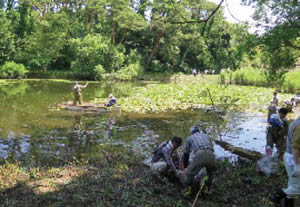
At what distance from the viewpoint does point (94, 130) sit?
12430mm

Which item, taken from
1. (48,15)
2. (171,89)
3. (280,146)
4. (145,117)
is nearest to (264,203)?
(280,146)

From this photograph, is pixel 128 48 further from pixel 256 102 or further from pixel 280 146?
pixel 280 146

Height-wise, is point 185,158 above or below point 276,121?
below

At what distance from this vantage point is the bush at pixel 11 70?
37094mm

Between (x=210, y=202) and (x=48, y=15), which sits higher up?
(x=48, y=15)

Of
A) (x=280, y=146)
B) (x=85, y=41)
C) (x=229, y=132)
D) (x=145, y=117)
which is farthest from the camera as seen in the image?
(x=85, y=41)

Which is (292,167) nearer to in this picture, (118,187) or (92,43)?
(118,187)

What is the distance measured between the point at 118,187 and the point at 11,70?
36.9m

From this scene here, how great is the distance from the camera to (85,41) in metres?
41.8

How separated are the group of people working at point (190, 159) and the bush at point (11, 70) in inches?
1433

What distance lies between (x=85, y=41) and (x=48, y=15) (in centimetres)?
727

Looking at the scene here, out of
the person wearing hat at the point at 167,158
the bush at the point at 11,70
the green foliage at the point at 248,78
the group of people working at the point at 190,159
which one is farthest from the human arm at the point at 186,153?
the bush at the point at 11,70

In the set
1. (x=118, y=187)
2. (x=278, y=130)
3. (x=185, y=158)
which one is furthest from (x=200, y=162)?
(x=278, y=130)

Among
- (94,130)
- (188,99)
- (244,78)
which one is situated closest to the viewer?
A: (94,130)
